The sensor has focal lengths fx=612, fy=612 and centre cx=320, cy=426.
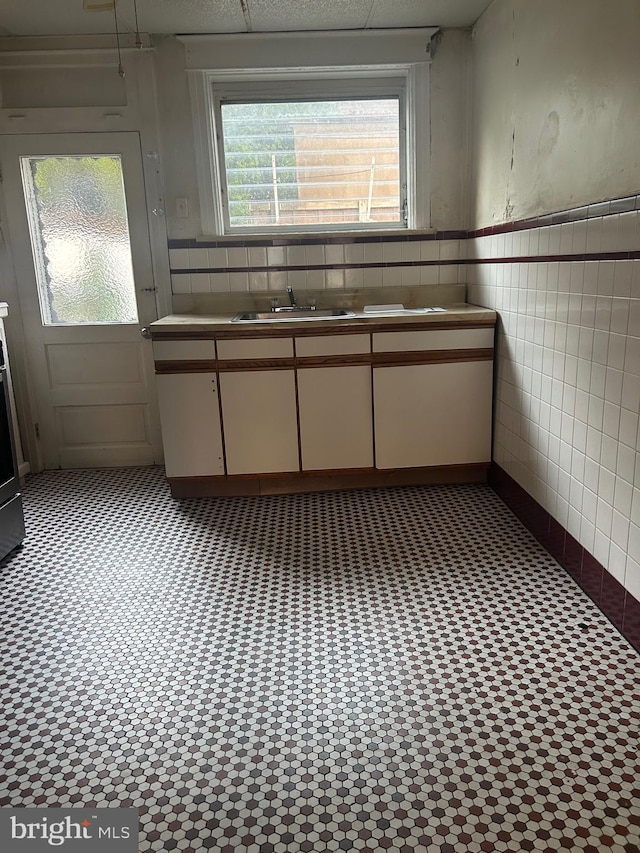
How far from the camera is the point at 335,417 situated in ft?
10.8

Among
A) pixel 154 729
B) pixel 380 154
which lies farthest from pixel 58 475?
pixel 380 154

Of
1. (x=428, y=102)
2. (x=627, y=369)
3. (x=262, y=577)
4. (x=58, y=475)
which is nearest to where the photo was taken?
(x=627, y=369)

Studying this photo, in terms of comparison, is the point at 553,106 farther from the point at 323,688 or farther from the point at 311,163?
the point at 323,688

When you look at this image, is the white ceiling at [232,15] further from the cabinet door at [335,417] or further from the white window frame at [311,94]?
the cabinet door at [335,417]

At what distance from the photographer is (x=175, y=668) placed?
6.48 feet

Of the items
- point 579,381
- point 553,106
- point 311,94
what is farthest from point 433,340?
point 311,94

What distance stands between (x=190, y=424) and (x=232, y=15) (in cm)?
213

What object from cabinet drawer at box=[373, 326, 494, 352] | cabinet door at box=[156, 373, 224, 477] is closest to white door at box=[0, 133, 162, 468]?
cabinet door at box=[156, 373, 224, 477]

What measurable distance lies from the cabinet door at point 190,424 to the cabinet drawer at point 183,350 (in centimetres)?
9

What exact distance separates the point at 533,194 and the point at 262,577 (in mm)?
2016

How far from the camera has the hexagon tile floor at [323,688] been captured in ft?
4.67

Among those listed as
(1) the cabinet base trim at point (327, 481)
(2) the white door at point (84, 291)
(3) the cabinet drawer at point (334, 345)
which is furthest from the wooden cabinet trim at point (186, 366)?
(2) the white door at point (84, 291)

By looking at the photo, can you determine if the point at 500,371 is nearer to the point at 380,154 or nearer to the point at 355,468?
the point at 355,468

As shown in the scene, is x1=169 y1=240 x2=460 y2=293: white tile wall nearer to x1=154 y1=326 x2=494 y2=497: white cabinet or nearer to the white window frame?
the white window frame
